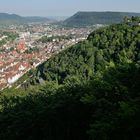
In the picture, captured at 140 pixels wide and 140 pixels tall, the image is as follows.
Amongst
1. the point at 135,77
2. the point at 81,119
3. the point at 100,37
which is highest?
the point at 135,77

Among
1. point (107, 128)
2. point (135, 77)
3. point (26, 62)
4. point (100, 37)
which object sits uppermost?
point (135, 77)

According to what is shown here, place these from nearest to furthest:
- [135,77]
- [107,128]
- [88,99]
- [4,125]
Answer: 1. [107,128]
2. [88,99]
3. [135,77]
4. [4,125]

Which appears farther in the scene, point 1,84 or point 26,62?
point 26,62

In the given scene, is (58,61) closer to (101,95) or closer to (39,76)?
(39,76)

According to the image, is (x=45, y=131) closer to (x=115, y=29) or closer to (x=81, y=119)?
(x=81, y=119)

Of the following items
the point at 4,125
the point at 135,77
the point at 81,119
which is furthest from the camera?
the point at 4,125

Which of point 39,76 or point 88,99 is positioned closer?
point 88,99

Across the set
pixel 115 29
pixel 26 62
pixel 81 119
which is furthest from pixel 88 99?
pixel 26 62

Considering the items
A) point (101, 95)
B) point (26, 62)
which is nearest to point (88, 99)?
point (101, 95)

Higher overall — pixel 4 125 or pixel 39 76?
pixel 4 125
